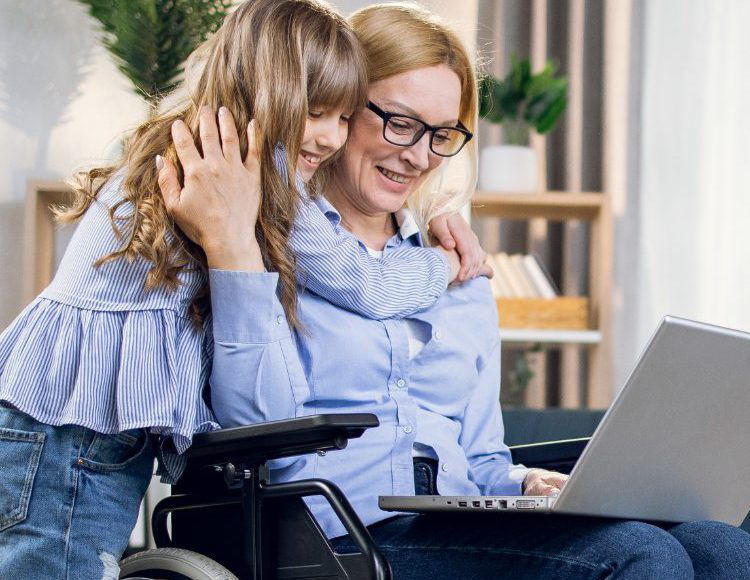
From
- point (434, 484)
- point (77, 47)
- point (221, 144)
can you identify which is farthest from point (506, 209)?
point (221, 144)

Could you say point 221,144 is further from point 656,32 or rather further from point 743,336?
point 656,32

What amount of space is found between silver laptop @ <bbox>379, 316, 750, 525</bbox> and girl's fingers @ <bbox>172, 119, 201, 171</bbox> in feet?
1.44

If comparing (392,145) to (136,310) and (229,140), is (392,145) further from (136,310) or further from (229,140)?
(136,310)

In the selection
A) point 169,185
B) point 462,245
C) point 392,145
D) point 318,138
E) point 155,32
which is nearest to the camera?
point 169,185

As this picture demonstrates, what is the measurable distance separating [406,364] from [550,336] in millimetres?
1841

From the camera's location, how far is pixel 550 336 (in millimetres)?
3191

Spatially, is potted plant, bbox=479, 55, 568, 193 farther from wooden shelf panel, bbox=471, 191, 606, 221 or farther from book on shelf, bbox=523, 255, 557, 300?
book on shelf, bbox=523, 255, 557, 300

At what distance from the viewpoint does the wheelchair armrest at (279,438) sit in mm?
1034

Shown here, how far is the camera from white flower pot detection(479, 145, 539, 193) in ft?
10.8

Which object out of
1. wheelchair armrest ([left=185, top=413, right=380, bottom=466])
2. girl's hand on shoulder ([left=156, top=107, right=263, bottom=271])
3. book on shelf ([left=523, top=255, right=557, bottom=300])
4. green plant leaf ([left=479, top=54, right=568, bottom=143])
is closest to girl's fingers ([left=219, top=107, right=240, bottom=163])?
girl's hand on shoulder ([left=156, top=107, right=263, bottom=271])

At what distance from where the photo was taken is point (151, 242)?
114 cm

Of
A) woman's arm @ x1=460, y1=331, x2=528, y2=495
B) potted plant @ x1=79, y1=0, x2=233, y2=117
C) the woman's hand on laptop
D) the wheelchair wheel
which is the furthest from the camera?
potted plant @ x1=79, y1=0, x2=233, y2=117

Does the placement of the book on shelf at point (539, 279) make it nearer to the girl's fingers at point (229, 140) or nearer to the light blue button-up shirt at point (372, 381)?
the light blue button-up shirt at point (372, 381)

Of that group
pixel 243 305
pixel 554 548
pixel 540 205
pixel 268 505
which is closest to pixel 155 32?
pixel 540 205
